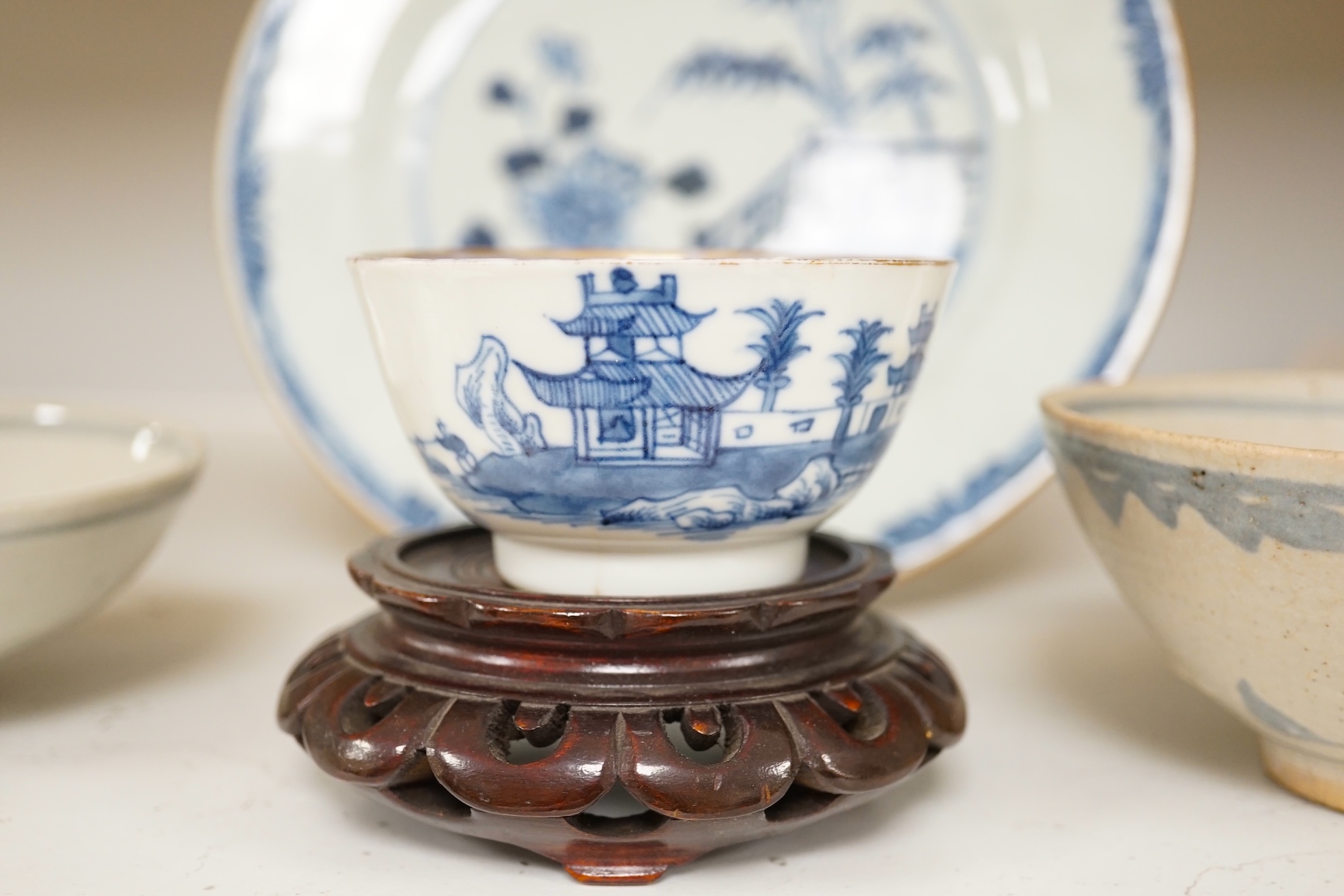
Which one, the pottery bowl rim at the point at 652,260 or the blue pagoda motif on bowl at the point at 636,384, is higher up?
the pottery bowl rim at the point at 652,260

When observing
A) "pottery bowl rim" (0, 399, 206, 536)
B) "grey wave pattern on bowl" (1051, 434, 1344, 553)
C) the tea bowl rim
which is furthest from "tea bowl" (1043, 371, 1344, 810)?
"pottery bowl rim" (0, 399, 206, 536)

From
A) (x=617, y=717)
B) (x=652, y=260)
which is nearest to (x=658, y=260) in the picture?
(x=652, y=260)

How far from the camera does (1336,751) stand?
1.60ft

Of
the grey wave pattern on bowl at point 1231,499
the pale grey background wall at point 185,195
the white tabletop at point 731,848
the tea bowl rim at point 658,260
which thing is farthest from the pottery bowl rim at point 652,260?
the pale grey background wall at point 185,195

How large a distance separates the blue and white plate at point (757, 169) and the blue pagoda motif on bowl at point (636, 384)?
1.12ft

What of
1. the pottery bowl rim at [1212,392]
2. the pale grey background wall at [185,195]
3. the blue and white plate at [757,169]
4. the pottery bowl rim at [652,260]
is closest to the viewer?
the pottery bowl rim at [652,260]

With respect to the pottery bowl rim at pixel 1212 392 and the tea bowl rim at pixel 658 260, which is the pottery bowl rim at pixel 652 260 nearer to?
the tea bowl rim at pixel 658 260

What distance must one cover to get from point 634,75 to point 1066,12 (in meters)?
0.27

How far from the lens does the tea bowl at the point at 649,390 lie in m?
0.44

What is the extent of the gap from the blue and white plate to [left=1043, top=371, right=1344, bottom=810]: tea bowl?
23cm

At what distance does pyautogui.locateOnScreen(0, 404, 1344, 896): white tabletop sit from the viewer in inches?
17.8

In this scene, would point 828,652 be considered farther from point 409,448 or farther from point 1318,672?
point 409,448

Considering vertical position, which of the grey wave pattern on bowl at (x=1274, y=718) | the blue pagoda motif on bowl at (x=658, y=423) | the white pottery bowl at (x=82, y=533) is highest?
the blue pagoda motif on bowl at (x=658, y=423)

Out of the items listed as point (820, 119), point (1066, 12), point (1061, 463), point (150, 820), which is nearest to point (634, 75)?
point (820, 119)
